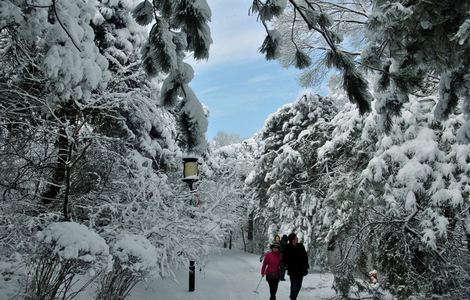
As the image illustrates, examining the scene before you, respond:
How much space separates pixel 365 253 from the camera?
8422mm

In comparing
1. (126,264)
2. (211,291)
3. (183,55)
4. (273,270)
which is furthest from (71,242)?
(211,291)

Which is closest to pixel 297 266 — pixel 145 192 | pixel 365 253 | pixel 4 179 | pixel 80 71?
pixel 365 253

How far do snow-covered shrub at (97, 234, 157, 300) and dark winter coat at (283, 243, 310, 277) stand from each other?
170 inches

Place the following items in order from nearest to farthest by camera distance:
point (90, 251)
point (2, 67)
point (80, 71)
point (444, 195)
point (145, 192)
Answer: point (80, 71), point (90, 251), point (2, 67), point (444, 195), point (145, 192)

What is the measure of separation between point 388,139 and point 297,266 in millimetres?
3384

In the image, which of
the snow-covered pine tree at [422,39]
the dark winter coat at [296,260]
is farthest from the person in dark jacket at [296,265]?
the snow-covered pine tree at [422,39]

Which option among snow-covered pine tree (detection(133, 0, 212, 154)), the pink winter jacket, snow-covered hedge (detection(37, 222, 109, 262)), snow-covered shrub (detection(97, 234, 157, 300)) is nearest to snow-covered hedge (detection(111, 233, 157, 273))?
snow-covered shrub (detection(97, 234, 157, 300))

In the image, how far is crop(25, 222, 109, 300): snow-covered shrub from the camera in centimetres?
446

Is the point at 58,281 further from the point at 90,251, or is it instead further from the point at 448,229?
the point at 448,229

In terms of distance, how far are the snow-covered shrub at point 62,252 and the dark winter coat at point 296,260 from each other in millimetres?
5189

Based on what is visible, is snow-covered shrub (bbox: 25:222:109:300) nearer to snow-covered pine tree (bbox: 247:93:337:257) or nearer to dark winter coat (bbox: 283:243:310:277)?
dark winter coat (bbox: 283:243:310:277)

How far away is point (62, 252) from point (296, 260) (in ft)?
19.3

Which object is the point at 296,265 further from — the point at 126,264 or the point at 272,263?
the point at 126,264

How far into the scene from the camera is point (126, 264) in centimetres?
525
